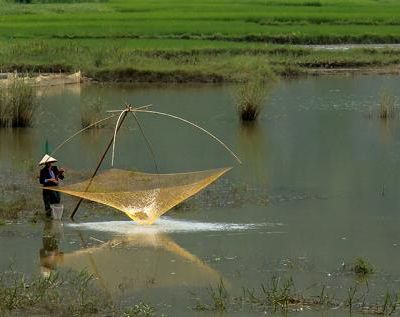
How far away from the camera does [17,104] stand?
1833 centimetres

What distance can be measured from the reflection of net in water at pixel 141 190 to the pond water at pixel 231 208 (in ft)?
0.71

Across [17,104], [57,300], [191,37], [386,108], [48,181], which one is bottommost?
[57,300]

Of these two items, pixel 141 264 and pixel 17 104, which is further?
pixel 17 104

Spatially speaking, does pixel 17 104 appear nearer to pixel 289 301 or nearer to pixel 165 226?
pixel 165 226

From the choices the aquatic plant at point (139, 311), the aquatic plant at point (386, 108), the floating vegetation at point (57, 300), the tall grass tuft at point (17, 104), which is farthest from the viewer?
the aquatic plant at point (386, 108)

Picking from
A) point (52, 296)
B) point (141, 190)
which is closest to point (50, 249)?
point (141, 190)

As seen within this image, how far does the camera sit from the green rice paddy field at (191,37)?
85.3ft

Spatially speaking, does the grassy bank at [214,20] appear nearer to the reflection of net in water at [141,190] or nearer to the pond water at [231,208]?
the pond water at [231,208]

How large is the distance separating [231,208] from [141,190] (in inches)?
40.6

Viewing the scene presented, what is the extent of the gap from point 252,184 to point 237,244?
324 centimetres

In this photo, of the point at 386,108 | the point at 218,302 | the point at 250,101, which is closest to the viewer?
the point at 218,302

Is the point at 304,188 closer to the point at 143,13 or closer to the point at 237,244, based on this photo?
the point at 237,244

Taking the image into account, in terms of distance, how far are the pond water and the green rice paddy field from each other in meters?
4.62

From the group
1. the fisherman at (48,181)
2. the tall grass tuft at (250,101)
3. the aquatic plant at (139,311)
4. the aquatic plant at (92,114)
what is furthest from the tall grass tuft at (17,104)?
the aquatic plant at (139,311)
